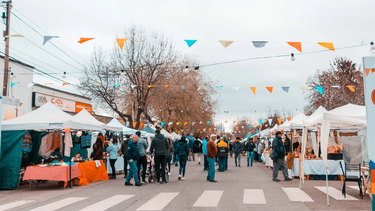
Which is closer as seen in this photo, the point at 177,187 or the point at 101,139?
the point at 177,187

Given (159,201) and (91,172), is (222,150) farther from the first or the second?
(159,201)

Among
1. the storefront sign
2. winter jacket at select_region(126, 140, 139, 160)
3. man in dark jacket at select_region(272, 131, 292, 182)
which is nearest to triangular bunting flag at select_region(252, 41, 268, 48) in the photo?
man in dark jacket at select_region(272, 131, 292, 182)

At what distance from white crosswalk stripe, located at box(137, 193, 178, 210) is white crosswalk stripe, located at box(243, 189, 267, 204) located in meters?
1.97

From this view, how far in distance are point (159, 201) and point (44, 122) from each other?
620 centimetres

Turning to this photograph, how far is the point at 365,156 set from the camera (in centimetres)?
1572

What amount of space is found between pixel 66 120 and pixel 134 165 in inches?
117

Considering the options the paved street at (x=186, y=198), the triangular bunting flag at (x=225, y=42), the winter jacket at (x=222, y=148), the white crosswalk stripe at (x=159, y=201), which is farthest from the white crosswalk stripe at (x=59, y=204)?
the winter jacket at (x=222, y=148)

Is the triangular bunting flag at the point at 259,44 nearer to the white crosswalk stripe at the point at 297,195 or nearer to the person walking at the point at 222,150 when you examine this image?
the white crosswalk stripe at the point at 297,195

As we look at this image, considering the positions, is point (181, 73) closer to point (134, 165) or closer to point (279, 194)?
point (134, 165)

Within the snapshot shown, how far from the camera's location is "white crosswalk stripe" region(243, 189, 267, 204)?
907 cm

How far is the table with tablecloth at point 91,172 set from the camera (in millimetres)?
13823

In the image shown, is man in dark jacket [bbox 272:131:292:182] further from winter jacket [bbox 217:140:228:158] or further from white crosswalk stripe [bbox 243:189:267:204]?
winter jacket [bbox 217:140:228:158]

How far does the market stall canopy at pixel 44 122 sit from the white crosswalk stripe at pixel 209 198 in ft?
18.3

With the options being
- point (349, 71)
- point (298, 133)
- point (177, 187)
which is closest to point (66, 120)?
point (177, 187)
